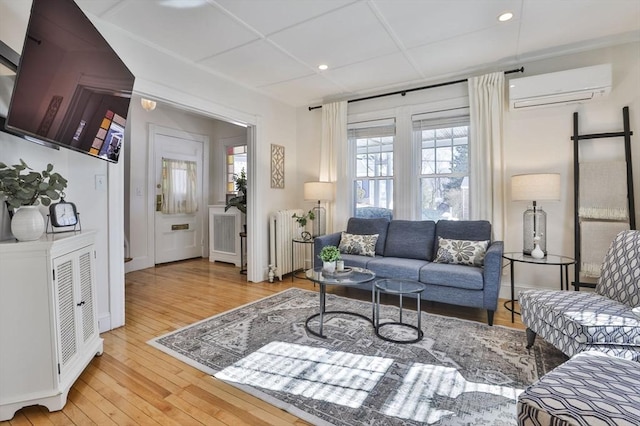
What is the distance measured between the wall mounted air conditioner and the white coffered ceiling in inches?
12.3

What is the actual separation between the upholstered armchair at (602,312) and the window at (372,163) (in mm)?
2298

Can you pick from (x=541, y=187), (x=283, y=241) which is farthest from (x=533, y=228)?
(x=283, y=241)

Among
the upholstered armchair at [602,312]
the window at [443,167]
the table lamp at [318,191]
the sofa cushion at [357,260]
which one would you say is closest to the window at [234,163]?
the table lamp at [318,191]

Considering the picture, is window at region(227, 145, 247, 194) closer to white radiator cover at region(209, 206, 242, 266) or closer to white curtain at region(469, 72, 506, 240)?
white radiator cover at region(209, 206, 242, 266)

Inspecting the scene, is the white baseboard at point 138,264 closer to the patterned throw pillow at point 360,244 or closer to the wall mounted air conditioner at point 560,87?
the patterned throw pillow at point 360,244

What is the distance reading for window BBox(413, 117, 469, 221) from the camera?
381 cm

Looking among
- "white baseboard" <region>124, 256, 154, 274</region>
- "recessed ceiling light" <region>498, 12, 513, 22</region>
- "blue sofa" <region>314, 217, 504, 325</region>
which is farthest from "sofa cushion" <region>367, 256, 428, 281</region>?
"white baseboard" <region>124, 256, 154, 274</region>

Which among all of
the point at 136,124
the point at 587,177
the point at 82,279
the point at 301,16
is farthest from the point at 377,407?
the point at 136,124

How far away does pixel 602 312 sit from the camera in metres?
1.84

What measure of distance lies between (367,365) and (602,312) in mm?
1439

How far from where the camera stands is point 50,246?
166 cm

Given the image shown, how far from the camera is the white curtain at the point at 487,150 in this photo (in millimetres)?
3459

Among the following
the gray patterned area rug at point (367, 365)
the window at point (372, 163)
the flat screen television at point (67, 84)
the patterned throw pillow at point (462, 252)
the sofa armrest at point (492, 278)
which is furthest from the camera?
the window at point (372, 163)

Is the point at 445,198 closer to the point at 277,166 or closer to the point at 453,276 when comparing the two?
the point at 453,276
